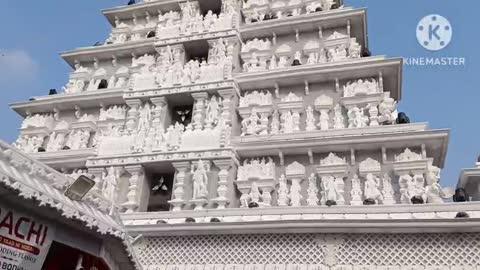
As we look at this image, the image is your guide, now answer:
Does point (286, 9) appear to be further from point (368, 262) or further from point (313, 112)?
point (368, 262)

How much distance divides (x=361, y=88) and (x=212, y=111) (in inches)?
246

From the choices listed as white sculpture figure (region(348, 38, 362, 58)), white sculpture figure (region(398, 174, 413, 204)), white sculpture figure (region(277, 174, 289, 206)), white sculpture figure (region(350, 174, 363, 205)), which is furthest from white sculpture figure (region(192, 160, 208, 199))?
white sculpture figure (region(348, 38, 362, 58))

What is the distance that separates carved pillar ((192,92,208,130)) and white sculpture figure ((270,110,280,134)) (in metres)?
2.97

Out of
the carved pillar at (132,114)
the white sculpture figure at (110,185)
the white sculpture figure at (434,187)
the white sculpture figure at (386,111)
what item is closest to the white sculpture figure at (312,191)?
the white sculpture figure at (386,111)

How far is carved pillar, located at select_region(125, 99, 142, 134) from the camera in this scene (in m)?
19.3

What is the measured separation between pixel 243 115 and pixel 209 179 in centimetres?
348

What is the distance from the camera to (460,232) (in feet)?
38.5

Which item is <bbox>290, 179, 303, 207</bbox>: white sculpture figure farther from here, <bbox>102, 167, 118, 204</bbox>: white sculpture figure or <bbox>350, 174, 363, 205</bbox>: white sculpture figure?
<bbox>102, 167, 118, 204</bbox>: white sculpture figure

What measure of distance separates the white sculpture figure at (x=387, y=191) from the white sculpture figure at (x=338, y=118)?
271cm

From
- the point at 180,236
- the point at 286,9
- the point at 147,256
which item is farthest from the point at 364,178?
the point at 286,9

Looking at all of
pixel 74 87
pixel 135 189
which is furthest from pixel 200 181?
pixel 74 87

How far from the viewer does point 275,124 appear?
18.1 meters

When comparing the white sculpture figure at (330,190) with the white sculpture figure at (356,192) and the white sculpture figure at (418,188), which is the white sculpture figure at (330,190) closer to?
the white sculpture figure at (356,192)

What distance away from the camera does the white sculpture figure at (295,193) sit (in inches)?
627
